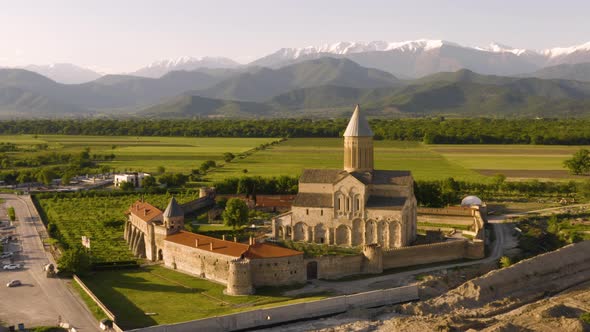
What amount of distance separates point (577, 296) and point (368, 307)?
575 inches

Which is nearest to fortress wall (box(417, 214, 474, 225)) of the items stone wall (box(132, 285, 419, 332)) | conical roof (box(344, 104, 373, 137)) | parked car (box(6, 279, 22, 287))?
conical roof (box(344, 104, 373, 137))

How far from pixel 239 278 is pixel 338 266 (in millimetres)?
7227

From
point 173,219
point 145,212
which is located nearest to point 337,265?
point 173,219

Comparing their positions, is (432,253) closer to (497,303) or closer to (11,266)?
(497,303)

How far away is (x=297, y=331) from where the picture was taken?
1232 inches

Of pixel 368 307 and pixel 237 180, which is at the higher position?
pixel 237 180

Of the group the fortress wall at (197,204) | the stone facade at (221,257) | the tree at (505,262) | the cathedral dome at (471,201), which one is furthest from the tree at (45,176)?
the tree at (505,262)

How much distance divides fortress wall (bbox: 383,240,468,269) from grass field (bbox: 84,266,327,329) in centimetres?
788

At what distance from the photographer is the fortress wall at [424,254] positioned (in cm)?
4094

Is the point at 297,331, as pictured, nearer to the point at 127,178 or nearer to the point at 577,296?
the point at 577,296

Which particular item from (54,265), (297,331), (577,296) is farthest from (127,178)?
(577,296)

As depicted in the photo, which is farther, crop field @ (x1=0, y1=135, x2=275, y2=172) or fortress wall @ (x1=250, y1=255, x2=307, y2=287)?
crop field @ (x1=0, y1=135, x2=275, y2=172)

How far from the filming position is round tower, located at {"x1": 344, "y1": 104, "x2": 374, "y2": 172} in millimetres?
46969

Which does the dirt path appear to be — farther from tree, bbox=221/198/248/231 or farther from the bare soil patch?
A: the bare soil patch
